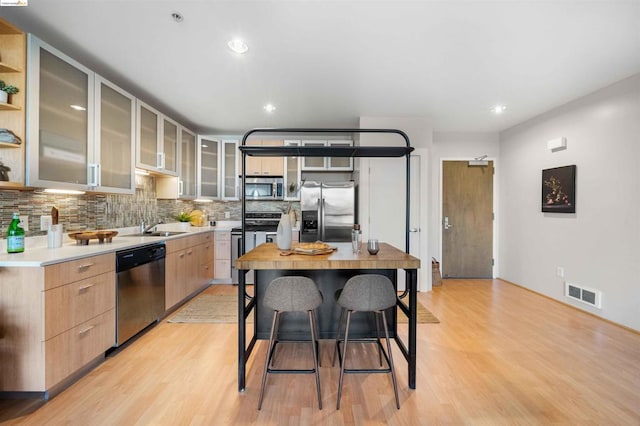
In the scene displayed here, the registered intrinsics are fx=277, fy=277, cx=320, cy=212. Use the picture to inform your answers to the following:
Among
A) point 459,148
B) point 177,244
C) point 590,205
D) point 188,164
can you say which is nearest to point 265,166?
point 188,164

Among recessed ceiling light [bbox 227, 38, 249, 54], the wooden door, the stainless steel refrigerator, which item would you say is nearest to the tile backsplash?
the stainless steel refrigerator

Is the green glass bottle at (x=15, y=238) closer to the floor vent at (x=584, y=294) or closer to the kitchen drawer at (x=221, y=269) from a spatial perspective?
the kitchen drawer at (x=221, y=269)

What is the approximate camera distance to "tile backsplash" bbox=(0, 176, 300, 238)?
2248mm

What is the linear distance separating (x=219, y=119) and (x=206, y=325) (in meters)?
3.00

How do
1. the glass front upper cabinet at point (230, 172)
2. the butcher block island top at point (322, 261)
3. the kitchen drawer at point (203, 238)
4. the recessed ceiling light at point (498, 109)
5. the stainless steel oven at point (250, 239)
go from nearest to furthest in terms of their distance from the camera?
1. the butcher block island top at point (322, 261)
2. the recessed ceiling light at point (498, 109)
3. the kitchen drawer at point (203, 238)
4. the stainless steel oven at point (250, 239)
5. the glass front upper cabinet at point (230, 172)

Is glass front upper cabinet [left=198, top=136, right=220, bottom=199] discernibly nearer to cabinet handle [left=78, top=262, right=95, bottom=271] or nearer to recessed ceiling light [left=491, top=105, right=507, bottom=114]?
cabinet handle [left=78, top=262, right=95, bottom=271]

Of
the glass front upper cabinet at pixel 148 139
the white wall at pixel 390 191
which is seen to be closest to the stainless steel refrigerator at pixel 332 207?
the white wall at pixel 390 191

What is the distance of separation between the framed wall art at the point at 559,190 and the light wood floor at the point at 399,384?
1.50 metres

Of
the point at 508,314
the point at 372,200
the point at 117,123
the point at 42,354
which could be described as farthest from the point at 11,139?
the point at 508,314

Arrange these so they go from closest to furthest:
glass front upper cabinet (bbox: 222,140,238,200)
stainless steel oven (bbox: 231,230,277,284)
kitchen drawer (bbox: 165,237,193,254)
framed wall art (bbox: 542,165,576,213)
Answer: kitchen drawer (bbox: 165,237,193,254) < framed wall art (bbox: 542,165,576,213) < stainless steel oven (bbox: 231,230,277,284) < glass front upper cabinet (bbox: 222,140,238,200)

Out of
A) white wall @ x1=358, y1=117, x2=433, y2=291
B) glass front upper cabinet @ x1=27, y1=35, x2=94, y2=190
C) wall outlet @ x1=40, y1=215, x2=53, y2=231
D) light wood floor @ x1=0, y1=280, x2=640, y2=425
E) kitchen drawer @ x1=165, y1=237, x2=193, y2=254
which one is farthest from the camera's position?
white wall @ x1=358, y1=117, x2=433, y2=291

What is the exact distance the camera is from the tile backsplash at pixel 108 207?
2248mm

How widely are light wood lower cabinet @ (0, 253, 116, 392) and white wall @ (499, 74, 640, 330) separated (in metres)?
5.02

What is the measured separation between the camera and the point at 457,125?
4.57 m
